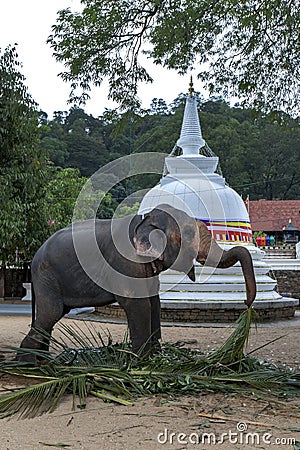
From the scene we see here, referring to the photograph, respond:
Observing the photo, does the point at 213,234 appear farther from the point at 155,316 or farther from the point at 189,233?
the point at 189,233

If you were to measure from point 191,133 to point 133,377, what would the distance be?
12913 mm

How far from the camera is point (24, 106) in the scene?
27.1ft

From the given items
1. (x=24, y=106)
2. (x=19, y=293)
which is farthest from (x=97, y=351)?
(x=19, y=293)

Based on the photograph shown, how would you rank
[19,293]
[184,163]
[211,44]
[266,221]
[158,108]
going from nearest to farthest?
1. [211,44]
2. [184,163]
3. [19,293]
4. [266,221]
5. [158,108]

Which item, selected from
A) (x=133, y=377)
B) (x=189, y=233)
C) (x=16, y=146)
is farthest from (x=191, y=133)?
(x=133, y=377)

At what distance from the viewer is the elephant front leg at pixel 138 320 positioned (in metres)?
6.14

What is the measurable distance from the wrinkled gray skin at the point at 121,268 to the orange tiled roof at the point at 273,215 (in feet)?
114

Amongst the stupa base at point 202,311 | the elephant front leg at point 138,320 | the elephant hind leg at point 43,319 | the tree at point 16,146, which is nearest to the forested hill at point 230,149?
the stupa base at point 202,311

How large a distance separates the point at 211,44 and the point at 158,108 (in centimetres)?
4177

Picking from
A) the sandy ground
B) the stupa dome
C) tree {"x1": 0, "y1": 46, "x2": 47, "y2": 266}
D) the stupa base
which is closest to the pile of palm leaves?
the sandy ground

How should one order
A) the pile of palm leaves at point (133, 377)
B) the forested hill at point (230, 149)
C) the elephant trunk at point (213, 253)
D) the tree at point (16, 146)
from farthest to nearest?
the forested hill at point (230, 149) < the tree at point (16, 146) < the elephant trunk at point (213, 253) < the pile of palm leaves at point (133, 377)

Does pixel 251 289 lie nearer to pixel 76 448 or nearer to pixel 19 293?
pixel 76 448

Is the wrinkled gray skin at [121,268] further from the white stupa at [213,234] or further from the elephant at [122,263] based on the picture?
the white stupa at [213,234]

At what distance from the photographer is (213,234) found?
560 inches
